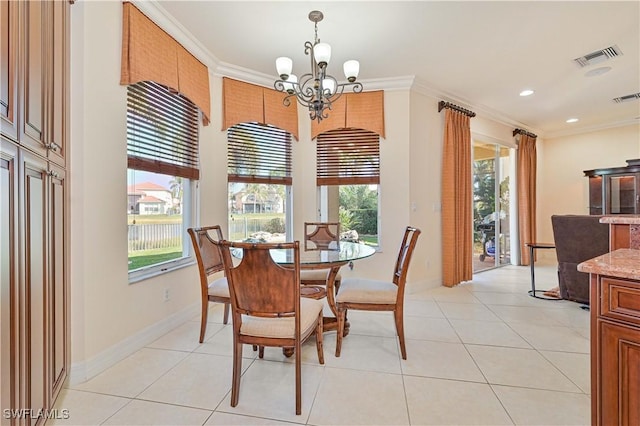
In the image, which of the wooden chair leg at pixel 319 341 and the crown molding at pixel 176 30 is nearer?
the wooden chair leg at pixel 319 341

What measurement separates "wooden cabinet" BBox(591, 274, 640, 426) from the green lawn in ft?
9.42

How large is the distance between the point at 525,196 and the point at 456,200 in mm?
2323

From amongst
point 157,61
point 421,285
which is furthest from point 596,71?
point 157,61

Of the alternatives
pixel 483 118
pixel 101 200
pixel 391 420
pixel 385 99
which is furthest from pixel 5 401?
pixel 483 118

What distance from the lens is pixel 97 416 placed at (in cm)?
162

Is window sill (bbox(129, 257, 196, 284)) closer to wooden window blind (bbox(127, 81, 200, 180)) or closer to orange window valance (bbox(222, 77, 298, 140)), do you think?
wooden window blind (bbox(127, 81, 200, 180))

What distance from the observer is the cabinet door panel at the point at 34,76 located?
4.12 feet

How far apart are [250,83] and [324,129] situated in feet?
3.44

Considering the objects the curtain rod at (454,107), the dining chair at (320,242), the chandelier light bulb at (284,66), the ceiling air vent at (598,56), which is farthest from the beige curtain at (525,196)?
the chandelier light bulb at (284,66)

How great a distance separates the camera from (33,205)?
4.38 feet

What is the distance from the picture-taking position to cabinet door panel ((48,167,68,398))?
5.13ft

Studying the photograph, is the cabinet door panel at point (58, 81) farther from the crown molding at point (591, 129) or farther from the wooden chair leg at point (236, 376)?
the crown molding at point (591, 129)

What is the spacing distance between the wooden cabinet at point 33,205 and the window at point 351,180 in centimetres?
279

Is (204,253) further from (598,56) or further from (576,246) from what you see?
(598,56)
